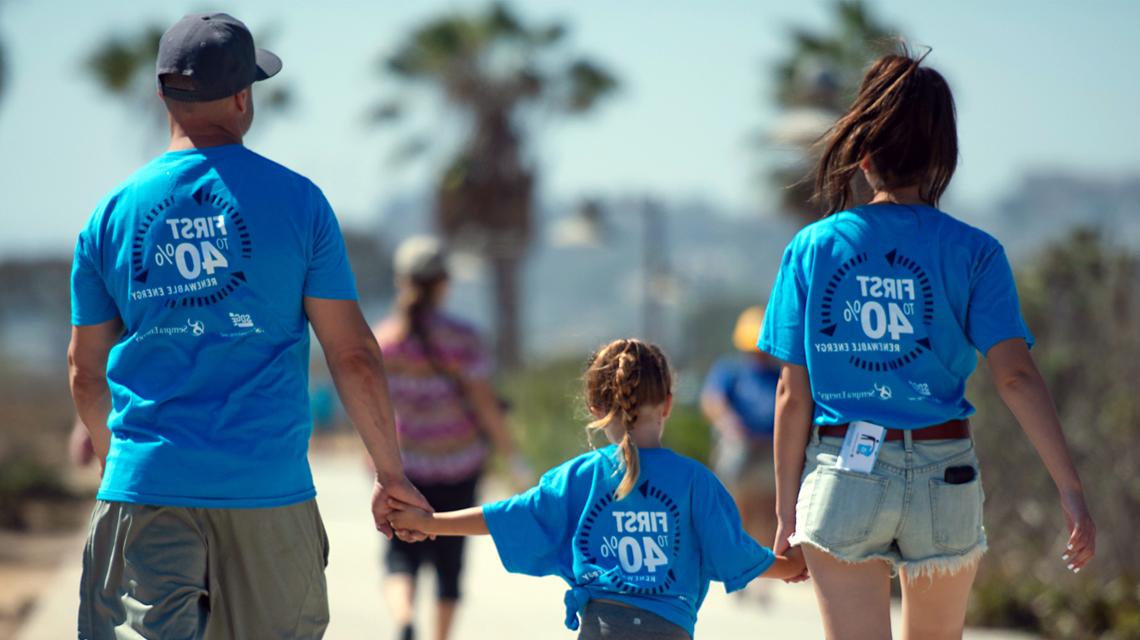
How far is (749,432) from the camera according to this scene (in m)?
8.42

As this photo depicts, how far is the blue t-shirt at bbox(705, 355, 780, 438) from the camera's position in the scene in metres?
8.32

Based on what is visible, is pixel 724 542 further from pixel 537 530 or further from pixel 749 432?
pixel 749 432

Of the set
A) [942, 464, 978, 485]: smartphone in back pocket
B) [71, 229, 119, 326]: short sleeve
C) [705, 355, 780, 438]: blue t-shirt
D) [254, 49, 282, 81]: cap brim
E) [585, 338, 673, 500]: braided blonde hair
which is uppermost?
[254, 49, 282, 81]: cap brim

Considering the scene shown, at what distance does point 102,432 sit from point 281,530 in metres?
0.59

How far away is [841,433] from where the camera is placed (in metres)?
3.40

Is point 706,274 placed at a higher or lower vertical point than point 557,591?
higher

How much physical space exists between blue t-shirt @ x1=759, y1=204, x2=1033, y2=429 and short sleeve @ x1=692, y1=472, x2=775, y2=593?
33 centimetres

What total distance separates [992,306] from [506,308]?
63.3 ft

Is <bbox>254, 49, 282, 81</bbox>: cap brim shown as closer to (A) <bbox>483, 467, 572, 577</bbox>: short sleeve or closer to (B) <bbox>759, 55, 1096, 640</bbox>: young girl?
(A) <bbox>483, 467, 572, 577</bbox>: short sleeve

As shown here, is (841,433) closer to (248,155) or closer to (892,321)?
(892,321)

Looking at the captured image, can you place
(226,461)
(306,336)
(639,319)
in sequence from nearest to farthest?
(226,461) < (306,336) < (639,319)

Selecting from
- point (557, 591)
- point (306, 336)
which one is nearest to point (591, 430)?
point (306, 336)

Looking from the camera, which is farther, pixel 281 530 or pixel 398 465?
pixel 398 465

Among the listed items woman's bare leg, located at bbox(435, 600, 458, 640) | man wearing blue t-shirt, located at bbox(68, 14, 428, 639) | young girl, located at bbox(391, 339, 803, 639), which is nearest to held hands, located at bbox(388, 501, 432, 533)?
young girl, located at bbox(391, 339, 803, 639)
